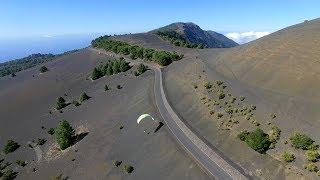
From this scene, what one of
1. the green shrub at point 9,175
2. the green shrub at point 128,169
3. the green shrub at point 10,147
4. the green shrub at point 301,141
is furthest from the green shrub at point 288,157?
the green shrub at point 10,147

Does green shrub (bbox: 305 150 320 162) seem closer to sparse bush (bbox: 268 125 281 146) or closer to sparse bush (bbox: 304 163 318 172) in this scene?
sparse bush (bbox: 304 163 318 172)

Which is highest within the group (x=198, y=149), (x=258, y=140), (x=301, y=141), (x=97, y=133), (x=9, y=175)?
(x=301, y=141)

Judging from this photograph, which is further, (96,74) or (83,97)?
(96,74)

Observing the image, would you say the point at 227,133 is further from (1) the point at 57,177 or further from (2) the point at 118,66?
(2) the point at 118,66

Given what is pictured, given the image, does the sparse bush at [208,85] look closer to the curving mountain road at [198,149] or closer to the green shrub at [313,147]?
the curving mountain road at [198,149]

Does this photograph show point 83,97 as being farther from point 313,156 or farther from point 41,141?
point 313,156

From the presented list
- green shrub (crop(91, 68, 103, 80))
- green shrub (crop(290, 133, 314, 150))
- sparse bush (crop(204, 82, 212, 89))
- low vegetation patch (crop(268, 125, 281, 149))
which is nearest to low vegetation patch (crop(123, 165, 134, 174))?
low vegetation patch (crop(268, 125, 281, 149))

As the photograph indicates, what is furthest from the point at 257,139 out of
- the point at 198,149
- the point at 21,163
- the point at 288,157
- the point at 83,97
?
the point at 83,97
